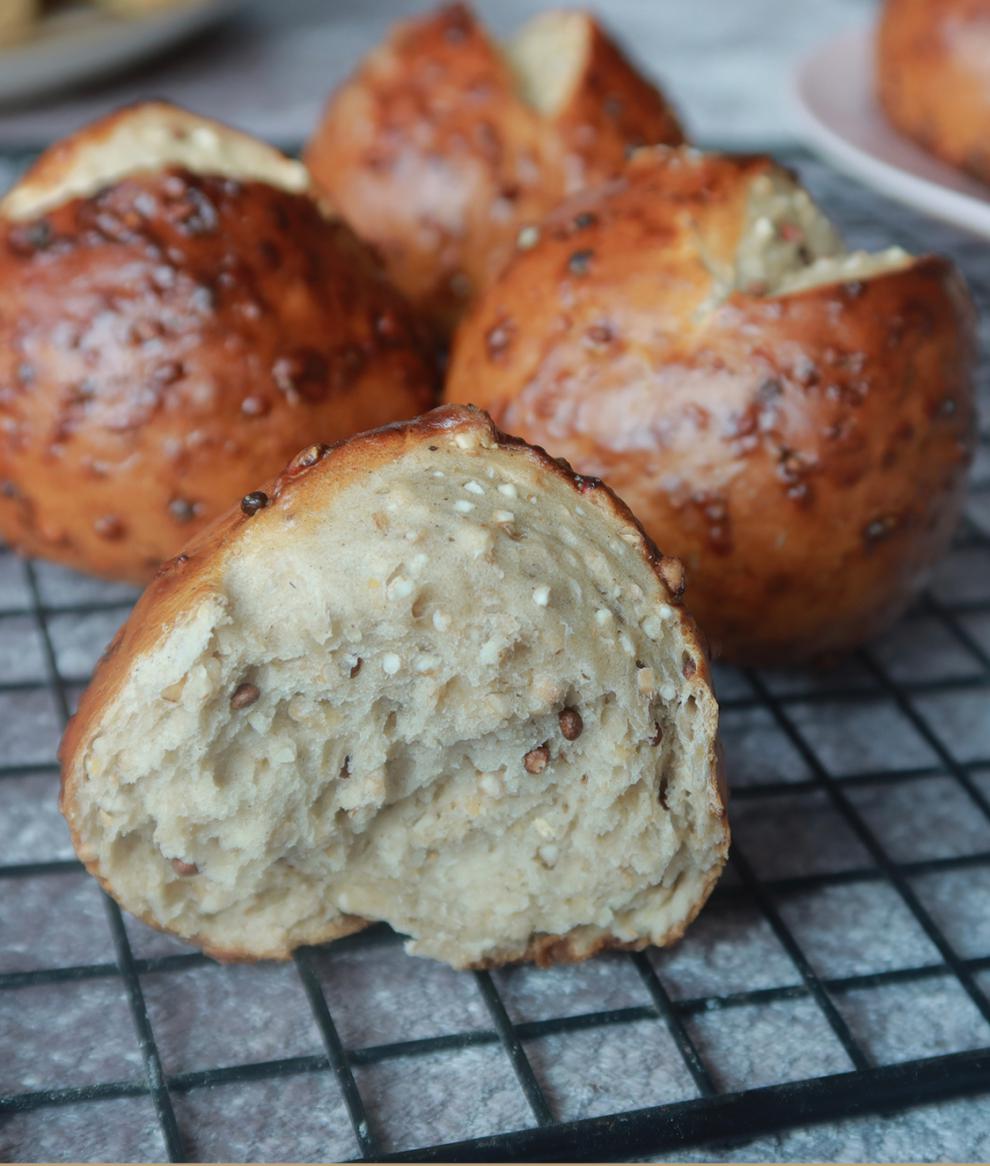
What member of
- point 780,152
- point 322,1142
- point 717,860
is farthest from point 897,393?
point 780,152

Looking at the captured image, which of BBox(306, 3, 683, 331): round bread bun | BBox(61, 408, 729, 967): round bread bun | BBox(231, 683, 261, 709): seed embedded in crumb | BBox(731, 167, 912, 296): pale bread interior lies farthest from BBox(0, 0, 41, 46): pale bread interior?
BBox(231, 683, 261, 709): seed embedded in crumb

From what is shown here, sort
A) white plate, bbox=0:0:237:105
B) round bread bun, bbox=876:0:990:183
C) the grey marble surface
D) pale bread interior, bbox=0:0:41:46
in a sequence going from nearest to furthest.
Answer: round bread bun, bbox=876:0:990:183, pale bread interior, bbox=0:0:41:46, white plate, bbox=0:0:237:105, the grey marble surface

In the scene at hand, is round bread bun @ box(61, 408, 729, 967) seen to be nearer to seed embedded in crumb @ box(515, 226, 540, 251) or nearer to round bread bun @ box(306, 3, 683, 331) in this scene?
seed embedded in crumb @ box(515, 226, 540, 251)

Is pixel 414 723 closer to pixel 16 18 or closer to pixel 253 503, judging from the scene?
pixel 253 503

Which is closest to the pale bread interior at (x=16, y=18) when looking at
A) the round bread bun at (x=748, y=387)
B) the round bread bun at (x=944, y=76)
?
the round bread bun at (x=944, y=76)

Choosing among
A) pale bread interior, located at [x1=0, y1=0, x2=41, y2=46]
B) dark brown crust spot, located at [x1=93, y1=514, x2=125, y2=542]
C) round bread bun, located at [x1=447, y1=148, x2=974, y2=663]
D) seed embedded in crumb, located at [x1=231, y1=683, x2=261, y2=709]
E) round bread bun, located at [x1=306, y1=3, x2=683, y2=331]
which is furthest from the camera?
pale bread interior, located at [x1=0, y1=0, x2=41, y2=46]

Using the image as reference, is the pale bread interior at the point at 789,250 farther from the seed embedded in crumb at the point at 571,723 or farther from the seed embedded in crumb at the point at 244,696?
the seed embedded in crumb at the point at 244,696
